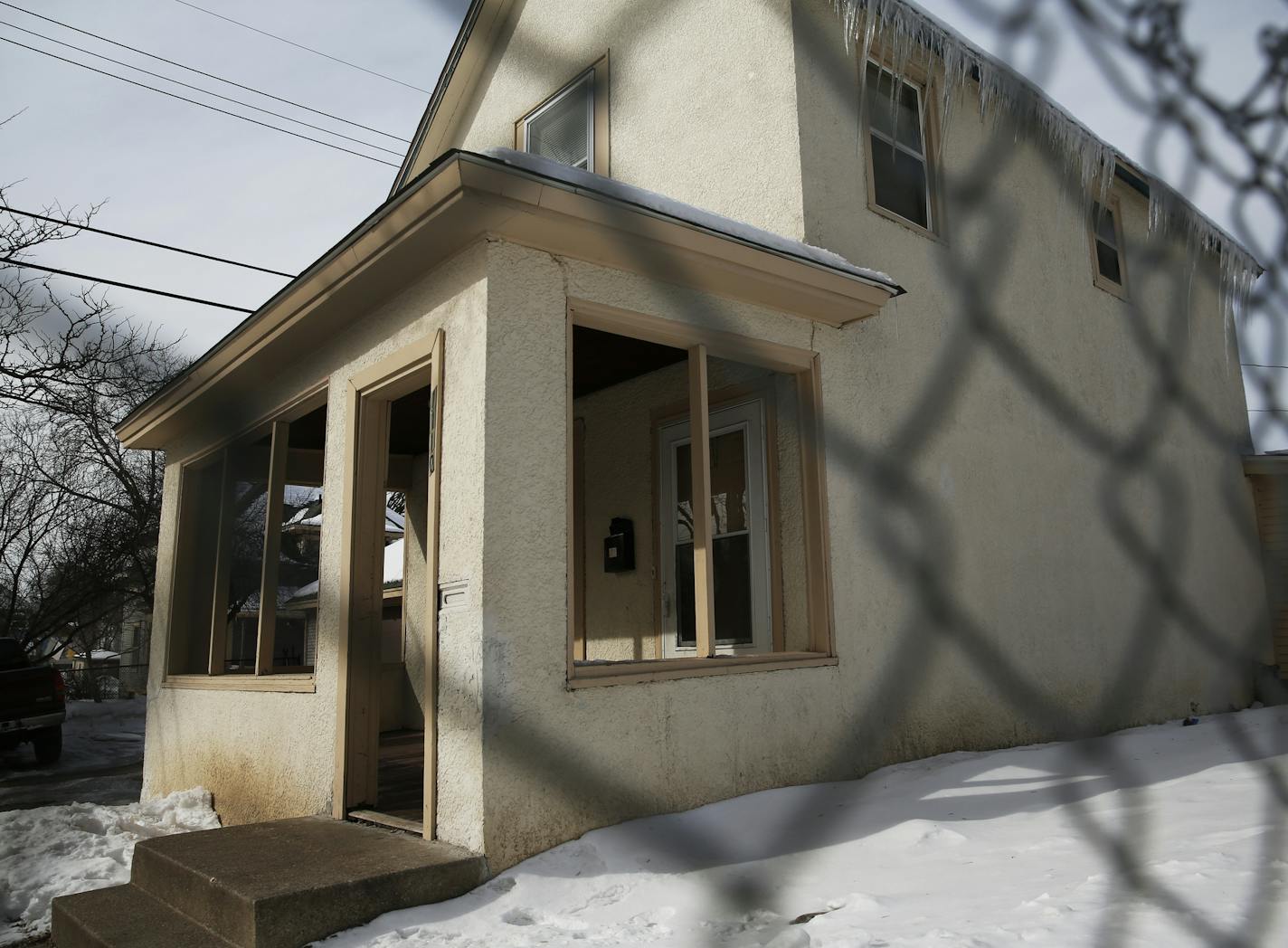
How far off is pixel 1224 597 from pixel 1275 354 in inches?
328

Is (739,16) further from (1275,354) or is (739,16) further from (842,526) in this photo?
(1275,354)

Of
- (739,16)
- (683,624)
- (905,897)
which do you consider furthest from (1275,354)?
(739,16)

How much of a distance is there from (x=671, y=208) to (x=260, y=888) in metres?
2.91

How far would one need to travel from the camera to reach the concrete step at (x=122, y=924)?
133 inches

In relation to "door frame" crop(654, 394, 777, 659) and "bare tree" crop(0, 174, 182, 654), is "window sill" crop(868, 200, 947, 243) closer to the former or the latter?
"door frame" crop(654, 394, 777, 659)

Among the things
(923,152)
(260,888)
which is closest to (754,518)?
(923,152)

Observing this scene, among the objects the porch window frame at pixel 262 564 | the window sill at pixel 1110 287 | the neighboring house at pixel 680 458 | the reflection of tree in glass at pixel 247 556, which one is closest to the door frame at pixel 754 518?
the neighboring house at pixel 680 458

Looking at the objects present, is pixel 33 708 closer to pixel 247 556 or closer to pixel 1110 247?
pixel 247 556

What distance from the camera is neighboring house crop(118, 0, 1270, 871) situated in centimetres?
383

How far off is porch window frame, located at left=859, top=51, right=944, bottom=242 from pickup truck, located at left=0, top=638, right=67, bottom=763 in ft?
34.6

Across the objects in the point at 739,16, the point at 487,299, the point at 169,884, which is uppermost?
the point at 739,16

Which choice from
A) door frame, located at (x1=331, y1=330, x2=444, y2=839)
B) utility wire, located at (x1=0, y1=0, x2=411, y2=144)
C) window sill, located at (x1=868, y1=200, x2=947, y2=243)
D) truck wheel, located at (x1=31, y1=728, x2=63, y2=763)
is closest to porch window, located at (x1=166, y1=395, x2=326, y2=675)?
door frame, located at (x1=331, y1=330, x2=444, y2=839)

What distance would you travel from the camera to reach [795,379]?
5.16 metres

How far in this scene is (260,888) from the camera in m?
3.20
